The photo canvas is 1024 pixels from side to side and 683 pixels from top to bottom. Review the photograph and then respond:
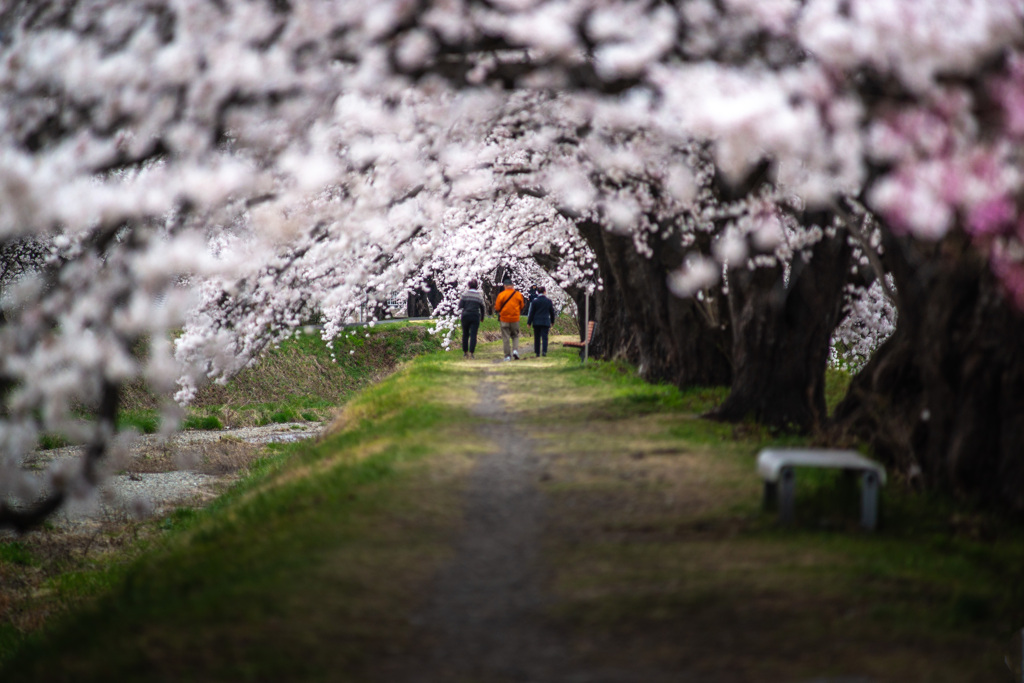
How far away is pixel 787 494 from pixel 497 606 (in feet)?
8.62

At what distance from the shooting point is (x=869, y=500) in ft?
22.5

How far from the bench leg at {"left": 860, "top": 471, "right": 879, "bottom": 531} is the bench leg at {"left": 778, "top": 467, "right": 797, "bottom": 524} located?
501 millimetres

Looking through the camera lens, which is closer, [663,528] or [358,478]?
[663,528]

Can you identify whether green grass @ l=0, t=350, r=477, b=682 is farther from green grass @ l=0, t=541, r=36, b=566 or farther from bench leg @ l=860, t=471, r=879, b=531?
green grass @ l=0, t=541, r=36, b=566

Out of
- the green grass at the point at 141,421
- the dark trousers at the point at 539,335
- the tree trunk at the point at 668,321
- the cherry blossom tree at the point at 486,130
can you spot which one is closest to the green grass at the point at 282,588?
the cherry blossom tree at the point at 486,130

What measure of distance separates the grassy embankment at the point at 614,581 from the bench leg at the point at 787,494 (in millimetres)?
125

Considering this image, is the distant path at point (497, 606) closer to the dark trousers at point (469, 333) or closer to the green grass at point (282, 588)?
the green grass at point (282, 588)

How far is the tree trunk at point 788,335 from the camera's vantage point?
→ 11.1m

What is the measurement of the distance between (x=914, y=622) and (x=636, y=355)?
15.4 m

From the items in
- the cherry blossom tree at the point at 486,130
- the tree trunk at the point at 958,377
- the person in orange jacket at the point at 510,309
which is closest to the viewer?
the cherry blossom tree at the point at 486,130

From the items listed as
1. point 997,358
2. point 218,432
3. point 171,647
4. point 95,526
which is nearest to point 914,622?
point 997,358

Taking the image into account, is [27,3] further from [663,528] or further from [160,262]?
[663,528]

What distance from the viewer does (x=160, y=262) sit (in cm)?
561

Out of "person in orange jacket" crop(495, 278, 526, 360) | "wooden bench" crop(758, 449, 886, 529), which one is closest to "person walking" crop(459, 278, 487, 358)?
"person in orange jacket" crop(495, 278, 526, 360)
